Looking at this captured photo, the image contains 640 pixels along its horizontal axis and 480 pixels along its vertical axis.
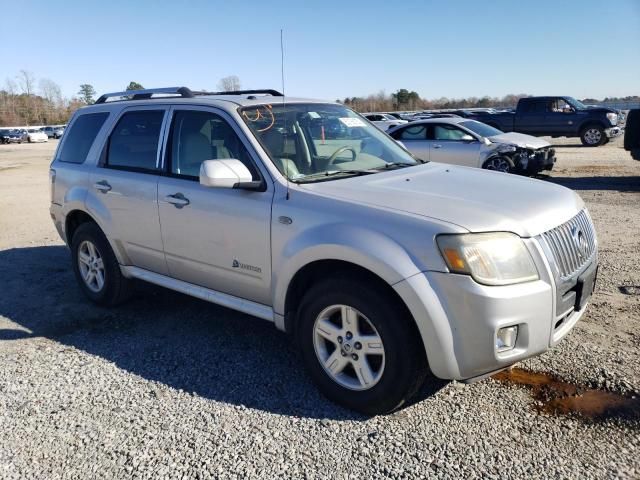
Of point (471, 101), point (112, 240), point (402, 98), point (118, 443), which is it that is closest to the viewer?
point (118, 443)

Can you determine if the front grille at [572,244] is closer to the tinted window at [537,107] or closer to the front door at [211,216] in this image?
the front door at [211,216]

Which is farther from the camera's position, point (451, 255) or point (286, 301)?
point (286, 301)

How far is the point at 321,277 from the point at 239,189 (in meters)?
0.86

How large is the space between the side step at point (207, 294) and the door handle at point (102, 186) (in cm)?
70

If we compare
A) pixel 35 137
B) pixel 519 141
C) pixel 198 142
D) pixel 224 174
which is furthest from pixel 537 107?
pixel 35 137

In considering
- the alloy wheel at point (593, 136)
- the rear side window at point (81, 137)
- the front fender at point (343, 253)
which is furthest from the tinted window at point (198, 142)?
the alloy wheel at point (593, 136)

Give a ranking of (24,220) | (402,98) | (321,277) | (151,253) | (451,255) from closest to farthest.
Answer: (451,255) < (321,277) < (151,253) < (24,220) < (402,98)

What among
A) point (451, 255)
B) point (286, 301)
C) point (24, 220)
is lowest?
point (24, 220)

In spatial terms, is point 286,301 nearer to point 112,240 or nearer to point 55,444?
point 55,444

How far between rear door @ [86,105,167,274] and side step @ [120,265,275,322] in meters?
0.07

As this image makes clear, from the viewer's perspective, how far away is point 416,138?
13.0 metres

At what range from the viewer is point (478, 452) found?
295 centimetres

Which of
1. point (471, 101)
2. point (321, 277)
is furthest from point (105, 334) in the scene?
point (471, 101)

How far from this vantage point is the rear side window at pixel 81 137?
5.26m
